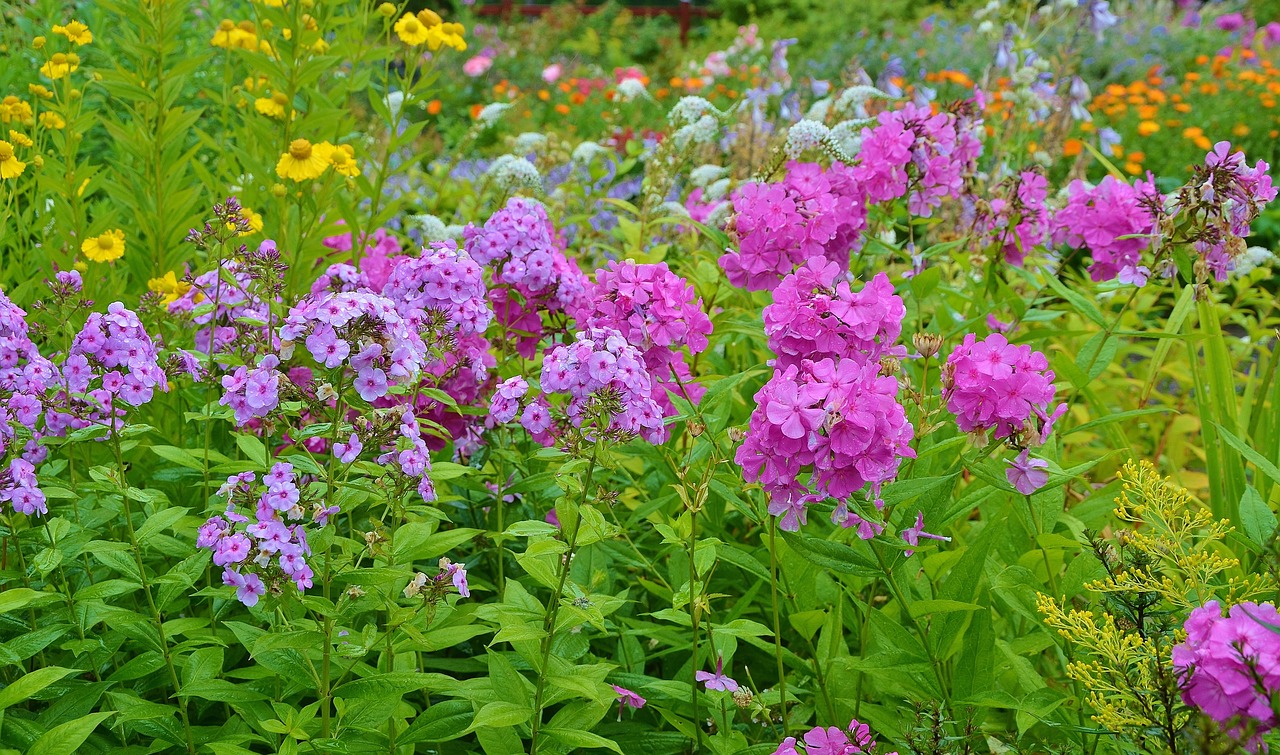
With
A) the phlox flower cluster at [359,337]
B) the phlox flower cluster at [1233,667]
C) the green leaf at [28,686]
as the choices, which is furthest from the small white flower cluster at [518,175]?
the phlox flower cluster at [1233,667]

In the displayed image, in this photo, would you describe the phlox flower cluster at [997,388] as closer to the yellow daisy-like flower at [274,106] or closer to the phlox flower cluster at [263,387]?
the phlox flower cluster at [263,387]

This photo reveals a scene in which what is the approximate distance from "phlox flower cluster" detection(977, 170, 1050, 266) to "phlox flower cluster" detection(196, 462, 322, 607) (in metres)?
1.69

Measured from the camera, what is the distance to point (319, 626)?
1.47m

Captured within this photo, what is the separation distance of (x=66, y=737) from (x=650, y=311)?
1.09 m

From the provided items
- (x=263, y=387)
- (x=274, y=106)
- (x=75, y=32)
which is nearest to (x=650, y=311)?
(x=263, y=387)

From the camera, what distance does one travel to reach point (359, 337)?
4.57ft

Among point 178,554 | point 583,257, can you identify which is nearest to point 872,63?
point 583,257

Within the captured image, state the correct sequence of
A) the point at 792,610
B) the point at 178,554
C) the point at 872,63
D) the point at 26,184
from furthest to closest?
the point at 872,63 → the point at 26,184 → the point at 792,610 → the point at 178,554

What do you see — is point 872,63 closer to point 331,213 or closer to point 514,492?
point 331,213

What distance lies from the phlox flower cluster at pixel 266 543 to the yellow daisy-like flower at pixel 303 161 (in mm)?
1192

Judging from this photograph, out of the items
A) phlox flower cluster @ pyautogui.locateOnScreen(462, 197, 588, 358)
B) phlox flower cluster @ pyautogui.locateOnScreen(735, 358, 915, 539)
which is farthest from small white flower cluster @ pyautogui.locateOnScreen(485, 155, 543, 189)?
phlox flower cluster @ pyautogui.locateOnScreen(735, 358, 915, 539)

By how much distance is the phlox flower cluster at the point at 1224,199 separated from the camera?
189 cm

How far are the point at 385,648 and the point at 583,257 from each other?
1.84 metres

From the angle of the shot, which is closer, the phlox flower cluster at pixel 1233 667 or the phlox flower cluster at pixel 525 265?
the phlox flower cluster at pixel 1233 667
